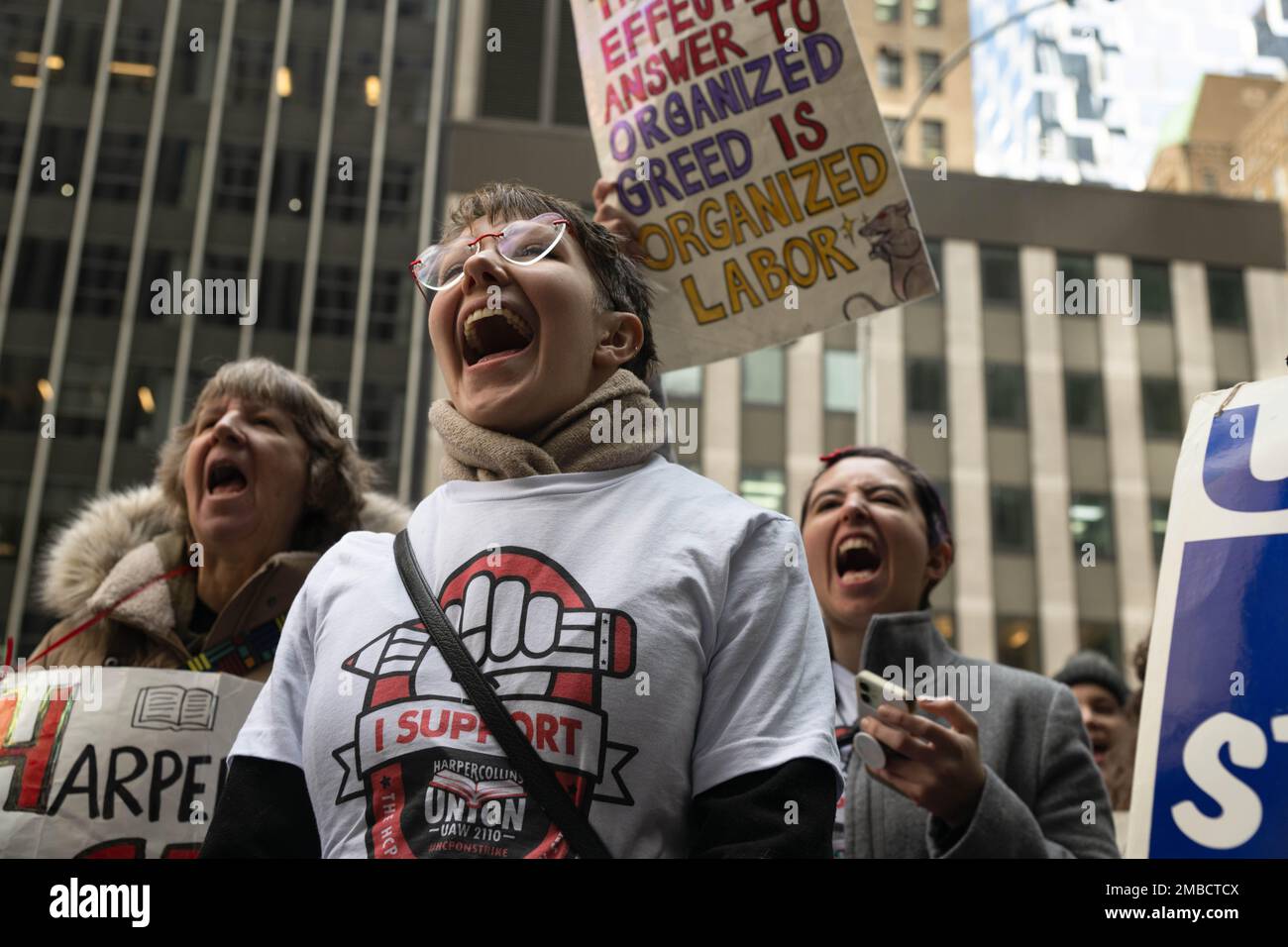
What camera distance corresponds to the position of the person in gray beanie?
20.1 ft

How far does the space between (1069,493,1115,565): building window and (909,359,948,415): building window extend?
4.06 metres

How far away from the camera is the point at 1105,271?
33750mm

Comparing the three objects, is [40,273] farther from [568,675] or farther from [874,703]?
[568,675]

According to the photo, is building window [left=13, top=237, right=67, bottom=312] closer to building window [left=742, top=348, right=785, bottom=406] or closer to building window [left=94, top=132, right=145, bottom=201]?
building window [left=94, top=132, right=145, bottom=201]

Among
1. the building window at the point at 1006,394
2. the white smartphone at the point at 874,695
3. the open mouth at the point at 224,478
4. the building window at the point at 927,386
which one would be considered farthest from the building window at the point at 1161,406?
the white smartphone at the point at 874,695

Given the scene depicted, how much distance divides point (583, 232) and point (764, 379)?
29.2m

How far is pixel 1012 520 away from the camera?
1232 inches

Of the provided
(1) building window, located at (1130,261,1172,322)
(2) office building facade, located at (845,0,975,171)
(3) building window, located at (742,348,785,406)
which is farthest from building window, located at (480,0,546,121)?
(1) building window, located at (1130,261,1172,322)

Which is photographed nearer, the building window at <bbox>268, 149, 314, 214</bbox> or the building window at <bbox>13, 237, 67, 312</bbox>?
the building window at <bbox>13, 237, 67, 312</bbox>

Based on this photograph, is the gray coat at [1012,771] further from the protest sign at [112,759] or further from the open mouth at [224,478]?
the open mouth at [224,478]

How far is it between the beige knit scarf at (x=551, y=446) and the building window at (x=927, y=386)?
1193 inches

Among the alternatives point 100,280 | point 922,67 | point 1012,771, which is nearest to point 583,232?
point 1012,771
